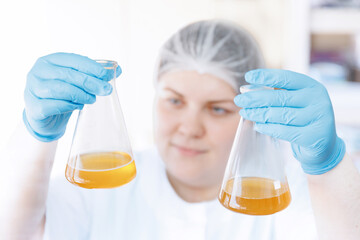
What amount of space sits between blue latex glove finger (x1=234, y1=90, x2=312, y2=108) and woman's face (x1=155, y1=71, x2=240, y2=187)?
38cm

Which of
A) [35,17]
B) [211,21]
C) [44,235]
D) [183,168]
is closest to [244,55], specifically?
[211,21]

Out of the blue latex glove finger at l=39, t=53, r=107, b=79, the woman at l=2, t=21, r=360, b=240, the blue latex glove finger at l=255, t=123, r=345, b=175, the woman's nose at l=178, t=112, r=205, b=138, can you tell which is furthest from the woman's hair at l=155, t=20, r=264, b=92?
the blue latex glove finger at l=39, t=53, r=107, b=79

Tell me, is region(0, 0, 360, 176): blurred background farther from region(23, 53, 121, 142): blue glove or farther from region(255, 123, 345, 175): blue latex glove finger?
region(255, 123, 345, 175): blue latex glove finger

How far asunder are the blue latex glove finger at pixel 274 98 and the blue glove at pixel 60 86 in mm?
256

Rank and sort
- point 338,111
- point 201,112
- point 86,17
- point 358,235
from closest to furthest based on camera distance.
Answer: point 358,235 < point 201,112 < point 86,17 < point 338,111

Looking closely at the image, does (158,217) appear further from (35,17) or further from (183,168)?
(35,17)

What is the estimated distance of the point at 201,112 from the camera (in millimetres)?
1100

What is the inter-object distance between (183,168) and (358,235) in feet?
1.81

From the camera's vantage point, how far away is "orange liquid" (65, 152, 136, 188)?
2.20 ft

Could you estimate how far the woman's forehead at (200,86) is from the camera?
108cm

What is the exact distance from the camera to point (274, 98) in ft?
2.28

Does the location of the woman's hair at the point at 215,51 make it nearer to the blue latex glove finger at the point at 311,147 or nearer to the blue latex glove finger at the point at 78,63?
the blue latex glove finger at the point at 311,147

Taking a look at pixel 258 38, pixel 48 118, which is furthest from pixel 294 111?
pixel 258 38

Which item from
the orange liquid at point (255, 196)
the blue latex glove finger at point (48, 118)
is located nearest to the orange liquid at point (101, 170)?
the blue latex glove finger at point (48, 118)
